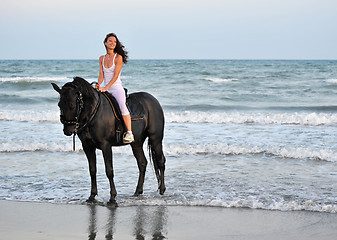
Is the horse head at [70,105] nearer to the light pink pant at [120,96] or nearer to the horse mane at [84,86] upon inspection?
the horse mane at [84,86]

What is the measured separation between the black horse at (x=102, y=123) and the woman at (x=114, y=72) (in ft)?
0.41

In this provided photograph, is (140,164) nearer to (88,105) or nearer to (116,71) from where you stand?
(88,105)

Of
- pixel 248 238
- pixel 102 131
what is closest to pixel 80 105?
pixel 102 131

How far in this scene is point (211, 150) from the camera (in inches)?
370

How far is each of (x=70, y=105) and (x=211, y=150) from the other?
466cm

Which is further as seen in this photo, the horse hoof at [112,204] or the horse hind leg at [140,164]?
the horse hind leg at [140,164]

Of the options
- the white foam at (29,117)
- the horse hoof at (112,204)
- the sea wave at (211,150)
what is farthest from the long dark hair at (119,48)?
the white foam at (29,117)

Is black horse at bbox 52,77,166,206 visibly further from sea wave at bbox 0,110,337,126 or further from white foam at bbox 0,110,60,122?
white foam at bbox 0,110,60,122

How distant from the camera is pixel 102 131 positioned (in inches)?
223

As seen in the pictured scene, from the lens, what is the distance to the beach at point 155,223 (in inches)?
181

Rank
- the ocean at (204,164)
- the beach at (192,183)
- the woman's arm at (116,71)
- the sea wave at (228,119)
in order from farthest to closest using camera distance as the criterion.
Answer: the sea wave at (228,119) → the ocean at (204,164) → the woman's arm at (116,71) → the beach at (192,183)

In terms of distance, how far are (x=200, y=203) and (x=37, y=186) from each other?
251 cm

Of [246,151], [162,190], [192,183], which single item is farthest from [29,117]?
[162,190]

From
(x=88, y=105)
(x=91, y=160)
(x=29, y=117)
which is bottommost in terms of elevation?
(x=29, y=117)
